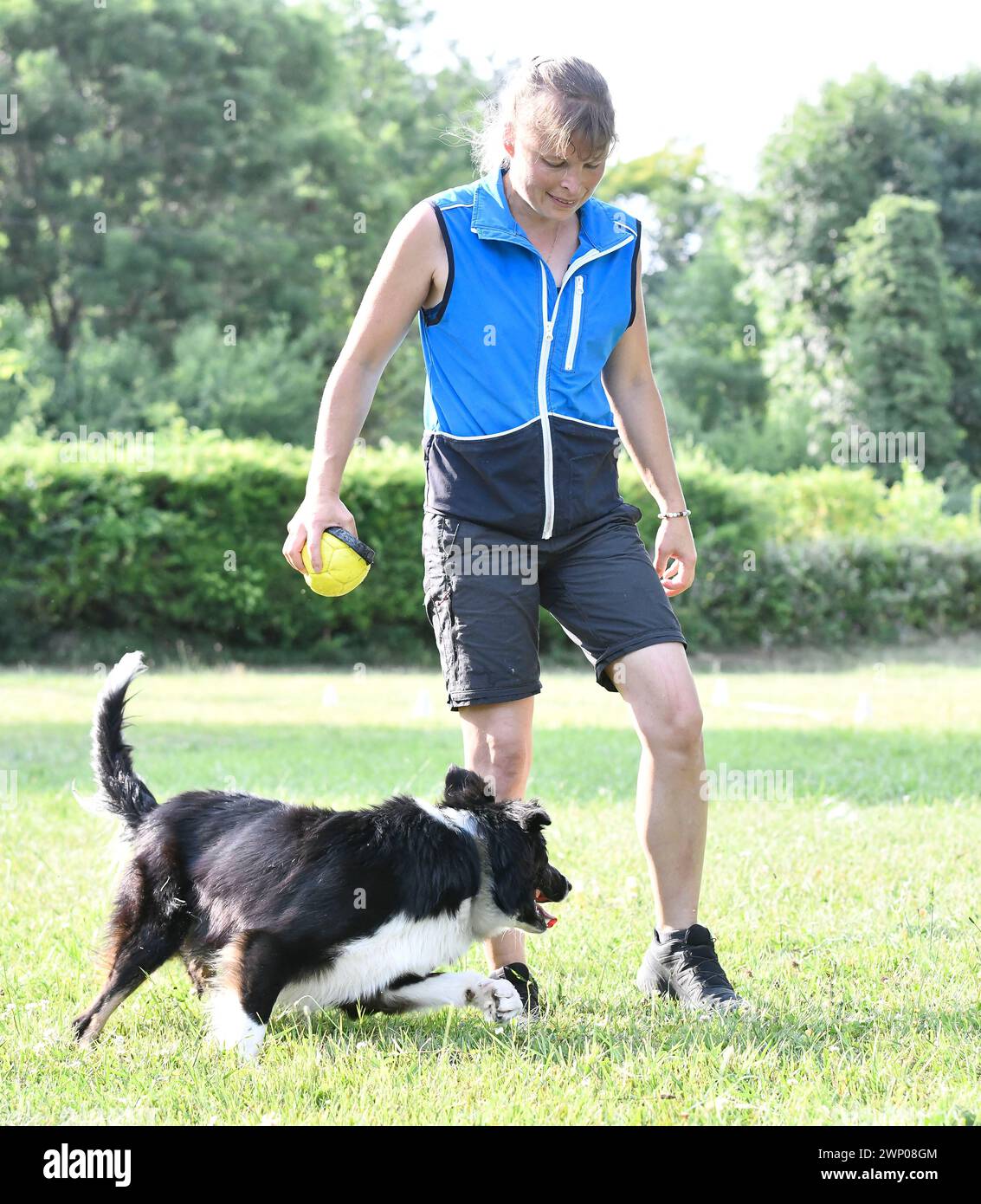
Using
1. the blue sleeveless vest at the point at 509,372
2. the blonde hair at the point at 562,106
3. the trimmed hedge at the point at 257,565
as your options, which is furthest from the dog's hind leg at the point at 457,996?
the trimmed hedge at the point at 257,565

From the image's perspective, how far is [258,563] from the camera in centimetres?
1486

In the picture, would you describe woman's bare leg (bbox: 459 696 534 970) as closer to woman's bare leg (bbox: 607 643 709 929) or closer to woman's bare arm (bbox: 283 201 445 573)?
Answer: woman's bare leg (bbox: 607 643 709 929)

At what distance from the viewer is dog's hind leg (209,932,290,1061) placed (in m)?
3.25

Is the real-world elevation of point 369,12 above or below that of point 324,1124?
above

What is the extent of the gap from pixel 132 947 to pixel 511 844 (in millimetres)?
1107

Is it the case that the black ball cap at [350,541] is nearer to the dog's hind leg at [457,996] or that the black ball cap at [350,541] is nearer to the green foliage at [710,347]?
the dog's hind leg at [457,996]

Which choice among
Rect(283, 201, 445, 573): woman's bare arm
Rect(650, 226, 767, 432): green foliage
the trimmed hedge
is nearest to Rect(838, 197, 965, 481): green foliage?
Rect(650, 226, 767, 432): green foliage

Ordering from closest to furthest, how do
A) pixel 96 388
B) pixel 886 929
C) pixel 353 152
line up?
pixel 886 929 → pixel 96 388 → pixel 353 152

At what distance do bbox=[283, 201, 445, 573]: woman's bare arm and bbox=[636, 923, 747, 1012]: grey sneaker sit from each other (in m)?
1.58

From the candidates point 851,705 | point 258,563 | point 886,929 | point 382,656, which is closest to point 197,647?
point 258,563

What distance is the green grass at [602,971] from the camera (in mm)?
2967

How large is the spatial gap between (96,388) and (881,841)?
76.5 ft

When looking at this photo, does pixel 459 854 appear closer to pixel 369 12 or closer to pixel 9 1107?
pixel 9 1107

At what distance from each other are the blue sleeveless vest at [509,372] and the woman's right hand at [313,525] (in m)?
0.33
